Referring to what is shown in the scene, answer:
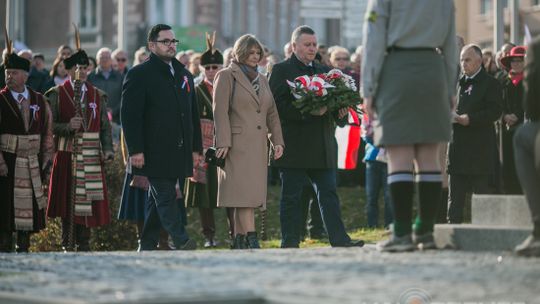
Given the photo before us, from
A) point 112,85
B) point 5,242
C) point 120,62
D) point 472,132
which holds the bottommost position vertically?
point 5,242

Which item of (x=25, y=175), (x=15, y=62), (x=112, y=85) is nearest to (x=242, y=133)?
(x=25, y=175)

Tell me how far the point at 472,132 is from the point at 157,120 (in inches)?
146

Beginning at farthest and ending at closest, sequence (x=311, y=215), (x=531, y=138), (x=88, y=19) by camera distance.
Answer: (x=88, y=19)
(x=311, y=215)
(x=531, y=138)

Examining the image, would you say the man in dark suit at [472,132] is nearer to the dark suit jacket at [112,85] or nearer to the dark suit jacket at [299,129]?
the dark suit jacket at [299,129]

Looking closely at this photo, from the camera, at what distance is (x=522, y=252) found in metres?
10.2

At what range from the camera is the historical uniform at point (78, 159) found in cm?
1609

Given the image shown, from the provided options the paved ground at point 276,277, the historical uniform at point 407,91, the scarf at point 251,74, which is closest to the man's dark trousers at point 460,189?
the scarf at point 251,74

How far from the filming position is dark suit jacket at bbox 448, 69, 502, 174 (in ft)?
52.7

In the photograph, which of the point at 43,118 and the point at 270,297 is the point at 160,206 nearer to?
the point at 43,118

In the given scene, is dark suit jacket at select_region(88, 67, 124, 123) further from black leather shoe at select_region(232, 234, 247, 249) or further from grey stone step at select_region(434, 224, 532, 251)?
grey stone step at select_region(434, 224, 532, 251)

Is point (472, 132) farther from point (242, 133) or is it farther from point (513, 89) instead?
point (242, 133)

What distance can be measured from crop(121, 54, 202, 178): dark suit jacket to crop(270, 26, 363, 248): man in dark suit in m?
1.08

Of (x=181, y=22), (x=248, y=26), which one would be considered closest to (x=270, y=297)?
(x=181, y=22)

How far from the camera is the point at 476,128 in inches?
642
